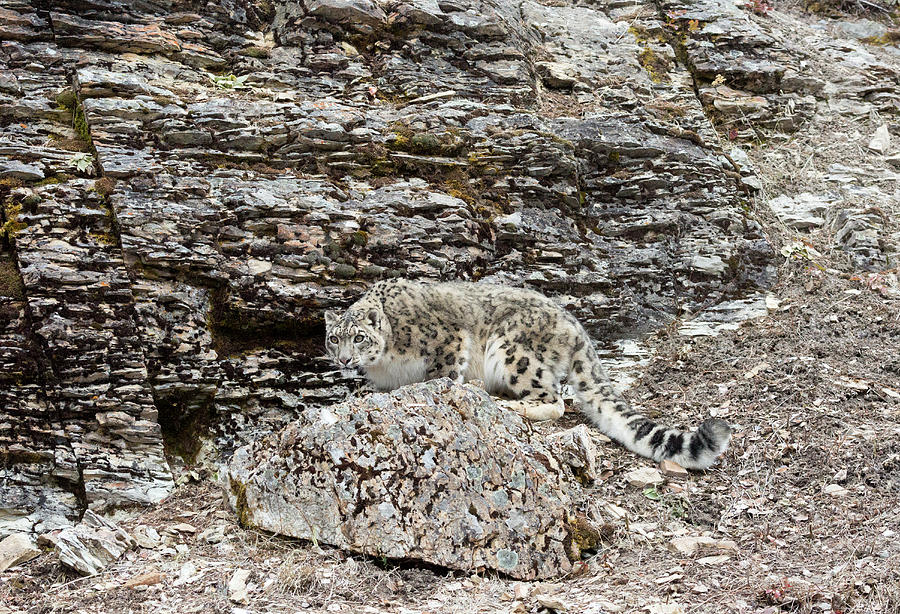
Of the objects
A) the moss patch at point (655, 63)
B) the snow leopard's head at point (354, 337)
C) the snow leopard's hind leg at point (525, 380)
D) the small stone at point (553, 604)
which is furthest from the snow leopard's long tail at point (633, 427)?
the moss patch at point (655, 63)

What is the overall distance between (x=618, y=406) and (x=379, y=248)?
333 cm

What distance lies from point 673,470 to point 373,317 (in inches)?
135

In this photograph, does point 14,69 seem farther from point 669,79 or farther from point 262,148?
point 669,79

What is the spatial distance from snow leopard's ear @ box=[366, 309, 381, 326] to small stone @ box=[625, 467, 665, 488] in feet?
9.96

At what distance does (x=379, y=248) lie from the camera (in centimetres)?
955

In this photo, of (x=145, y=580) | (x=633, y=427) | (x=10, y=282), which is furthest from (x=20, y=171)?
(x=633, y=427)

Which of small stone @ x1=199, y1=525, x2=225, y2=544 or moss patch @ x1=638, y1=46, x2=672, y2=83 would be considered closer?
small stone @ x1=199, y1=525, x2=225, y2=544

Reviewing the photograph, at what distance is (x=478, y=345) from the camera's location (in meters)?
9.10

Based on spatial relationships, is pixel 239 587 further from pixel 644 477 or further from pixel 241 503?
pixel 644 477

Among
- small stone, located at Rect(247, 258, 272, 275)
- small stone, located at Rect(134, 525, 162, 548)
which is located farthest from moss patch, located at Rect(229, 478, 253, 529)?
small stone, located at Rect(247, 258, 272, 275)

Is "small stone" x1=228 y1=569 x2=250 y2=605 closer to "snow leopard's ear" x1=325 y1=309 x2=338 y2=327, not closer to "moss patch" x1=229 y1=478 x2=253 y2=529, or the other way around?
"moss patch" x1=229 y1=478 x2=253 y2=529

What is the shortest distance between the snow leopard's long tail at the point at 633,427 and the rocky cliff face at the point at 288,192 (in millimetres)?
1411

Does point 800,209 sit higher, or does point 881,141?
point 881,141

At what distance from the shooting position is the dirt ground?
18.2 feet
